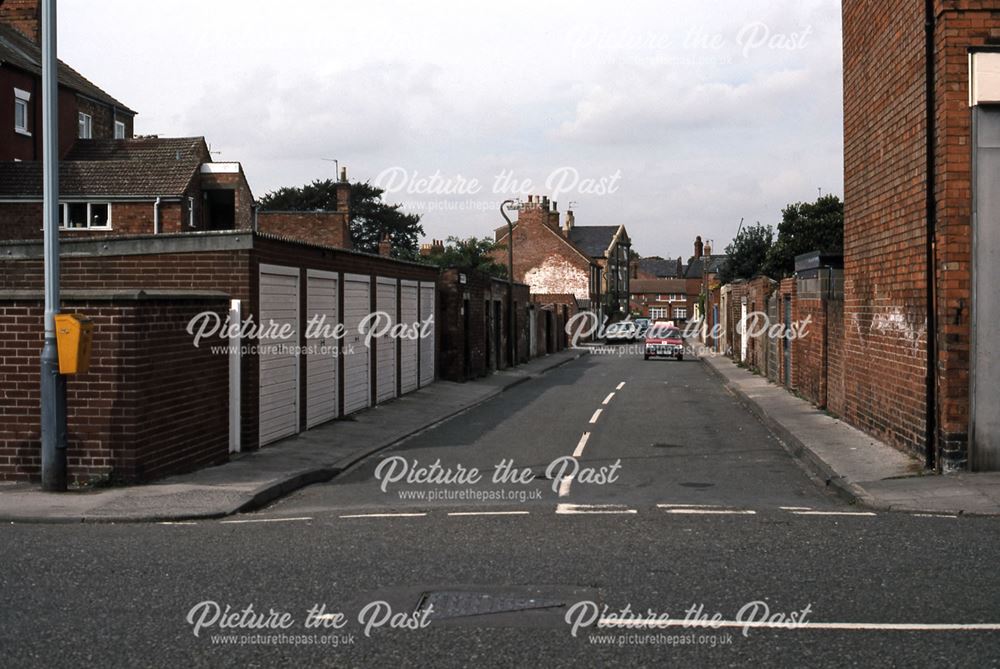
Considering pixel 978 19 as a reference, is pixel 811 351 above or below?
below

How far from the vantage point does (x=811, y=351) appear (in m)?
21.8

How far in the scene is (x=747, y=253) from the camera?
60.2m

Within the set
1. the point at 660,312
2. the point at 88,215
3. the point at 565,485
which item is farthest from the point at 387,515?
the point at 660,312

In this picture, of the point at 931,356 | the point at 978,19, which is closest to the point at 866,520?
the point at 931,356

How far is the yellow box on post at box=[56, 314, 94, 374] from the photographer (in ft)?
34.2

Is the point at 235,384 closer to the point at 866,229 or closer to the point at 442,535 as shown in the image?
the point at 442,535

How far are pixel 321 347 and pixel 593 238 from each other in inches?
3743

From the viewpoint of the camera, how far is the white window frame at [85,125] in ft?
137

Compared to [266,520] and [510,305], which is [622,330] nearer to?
[510,305]

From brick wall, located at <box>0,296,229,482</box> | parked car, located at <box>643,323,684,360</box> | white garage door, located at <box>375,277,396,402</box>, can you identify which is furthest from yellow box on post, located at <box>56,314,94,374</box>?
parked car, located at <box>643,323,684,360</box>

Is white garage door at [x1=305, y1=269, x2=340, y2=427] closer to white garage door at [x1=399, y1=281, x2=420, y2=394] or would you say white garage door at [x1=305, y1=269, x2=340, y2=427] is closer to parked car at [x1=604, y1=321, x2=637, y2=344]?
white garage door at [x1=399, y1=281, x2=420, y2=394]

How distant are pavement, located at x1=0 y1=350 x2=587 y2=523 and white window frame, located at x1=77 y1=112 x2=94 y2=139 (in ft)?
90.3

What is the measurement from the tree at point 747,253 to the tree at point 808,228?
33.4 ft

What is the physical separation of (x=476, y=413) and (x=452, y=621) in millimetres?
15955
